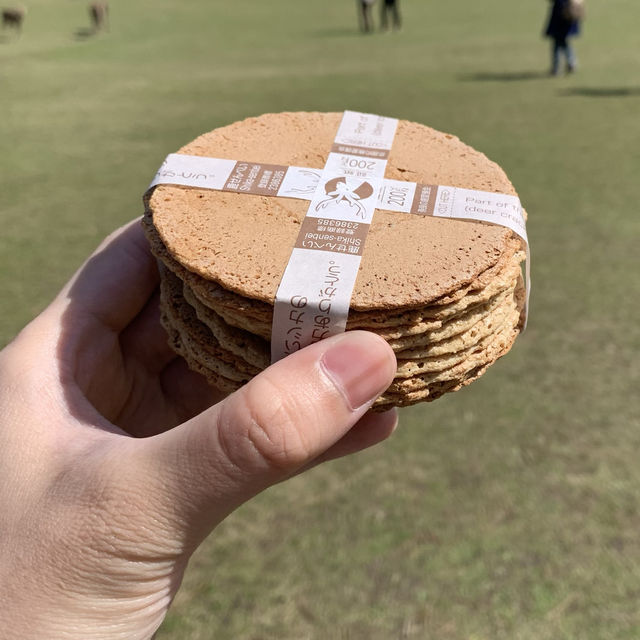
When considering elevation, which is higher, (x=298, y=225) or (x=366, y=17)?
(x=298, y=225)

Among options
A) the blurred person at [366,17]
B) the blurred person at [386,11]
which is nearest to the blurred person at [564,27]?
the blurred person at [386,11]

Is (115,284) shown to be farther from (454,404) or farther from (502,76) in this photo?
(502,76)

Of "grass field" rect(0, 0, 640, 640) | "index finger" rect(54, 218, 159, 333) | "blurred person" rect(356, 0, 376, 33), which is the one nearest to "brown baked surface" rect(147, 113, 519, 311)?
"index finger" rect(54, 218, 159, 333)

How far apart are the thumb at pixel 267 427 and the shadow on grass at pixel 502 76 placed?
9638 mm

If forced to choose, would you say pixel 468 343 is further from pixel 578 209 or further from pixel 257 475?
pixel 578 209

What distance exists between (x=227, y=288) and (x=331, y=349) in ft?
0.97

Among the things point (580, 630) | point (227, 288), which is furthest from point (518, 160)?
point (227, 288)

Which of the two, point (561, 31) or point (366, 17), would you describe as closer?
point (561, 31)

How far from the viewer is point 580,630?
2451 mm

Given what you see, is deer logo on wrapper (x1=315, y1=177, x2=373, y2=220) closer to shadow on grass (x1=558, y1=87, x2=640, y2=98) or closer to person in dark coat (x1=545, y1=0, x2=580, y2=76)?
shadow on grass (x1=558, y1=87, x2=640, y2=98)

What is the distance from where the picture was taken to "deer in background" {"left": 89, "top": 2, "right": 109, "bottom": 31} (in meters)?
14.6

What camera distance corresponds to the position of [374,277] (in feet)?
4.81

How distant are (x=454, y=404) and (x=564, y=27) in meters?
8.86

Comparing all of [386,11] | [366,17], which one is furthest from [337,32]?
[386,11]
